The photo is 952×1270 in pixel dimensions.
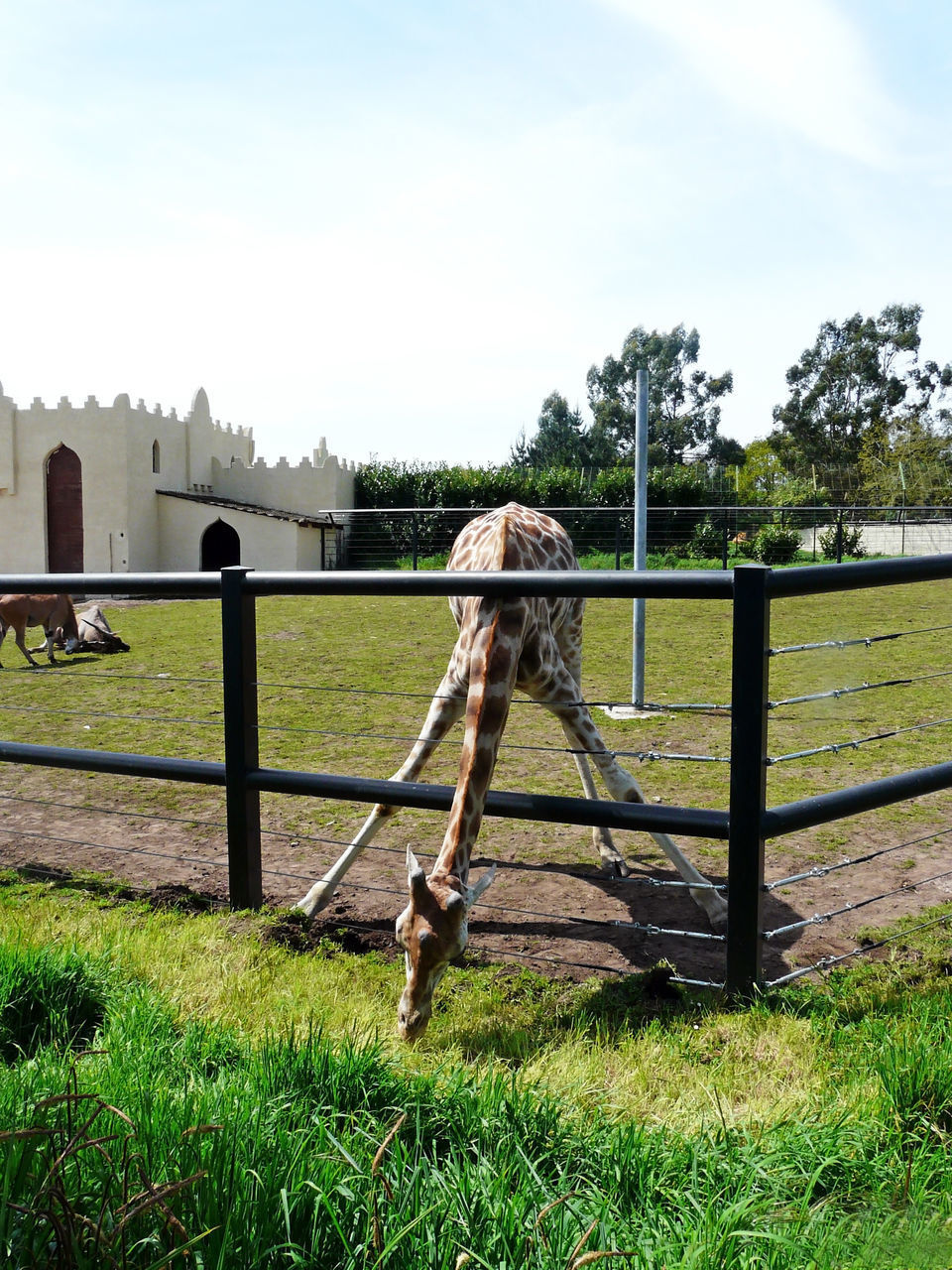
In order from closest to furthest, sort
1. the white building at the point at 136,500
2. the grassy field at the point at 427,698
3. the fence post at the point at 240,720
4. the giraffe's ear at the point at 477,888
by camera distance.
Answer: the giraffe's ear at the point at 477,888 → the fence post at the point at 240,720 → the grassy field at the point at 427,698 → the white building at the point at 136,500

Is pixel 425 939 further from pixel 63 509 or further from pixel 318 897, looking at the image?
pixel 63 509

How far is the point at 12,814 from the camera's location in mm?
5523

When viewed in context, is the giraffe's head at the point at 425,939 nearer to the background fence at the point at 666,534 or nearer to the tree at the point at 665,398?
the background fence at the point at 666,534

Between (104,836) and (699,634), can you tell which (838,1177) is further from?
(699,634)

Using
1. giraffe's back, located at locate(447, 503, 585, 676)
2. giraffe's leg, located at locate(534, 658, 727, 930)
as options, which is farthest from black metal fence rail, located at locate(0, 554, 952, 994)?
giraffe's leg, located at locate(534, 658, 727, 930)

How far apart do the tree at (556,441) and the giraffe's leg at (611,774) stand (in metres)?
54.0

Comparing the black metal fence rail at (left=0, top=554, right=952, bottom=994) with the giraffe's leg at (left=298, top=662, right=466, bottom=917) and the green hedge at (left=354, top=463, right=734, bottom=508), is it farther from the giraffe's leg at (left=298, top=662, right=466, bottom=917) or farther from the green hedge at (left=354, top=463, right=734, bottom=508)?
the green hedge at (left=354, top=463, right=734, bottom=508)

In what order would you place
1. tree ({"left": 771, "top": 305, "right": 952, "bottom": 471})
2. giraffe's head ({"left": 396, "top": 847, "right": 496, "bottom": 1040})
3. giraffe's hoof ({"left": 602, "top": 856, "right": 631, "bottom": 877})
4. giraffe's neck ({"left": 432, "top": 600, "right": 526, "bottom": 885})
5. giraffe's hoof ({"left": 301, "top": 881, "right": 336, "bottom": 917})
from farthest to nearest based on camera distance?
tree ({"left": 771, "top": 305, "right": 952, "bottom": 471}) → giraffe's hoof ({"left": 602, "top": 856, "right": 631, "bottom": 877}) → giraffe's hoof ({"left": 301, "top": 881, "right": 336, "bottom": 917}) → giraffe's neck ({"left": 432, "top": 600, "right": 526, "bottom": 885}) → giraffe's head ({"left": 396, "top": 847, "right": 496, "bottom": 1040})

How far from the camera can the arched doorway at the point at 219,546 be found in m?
30.3

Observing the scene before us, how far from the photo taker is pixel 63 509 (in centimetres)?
2969

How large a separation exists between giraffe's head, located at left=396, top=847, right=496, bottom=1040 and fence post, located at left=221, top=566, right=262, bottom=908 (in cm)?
102

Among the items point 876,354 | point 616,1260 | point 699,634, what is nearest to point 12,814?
point 616,1260

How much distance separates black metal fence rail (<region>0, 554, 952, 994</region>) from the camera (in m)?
2.80

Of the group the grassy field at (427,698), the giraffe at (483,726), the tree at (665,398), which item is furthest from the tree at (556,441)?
the giraffe at (483,726)
